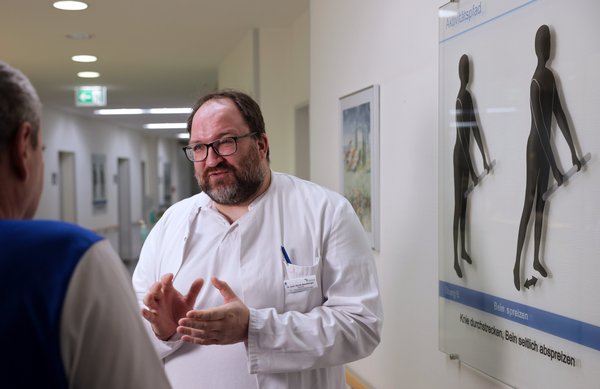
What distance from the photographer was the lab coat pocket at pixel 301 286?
1.88 meters

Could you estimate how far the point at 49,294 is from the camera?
35.5 inches

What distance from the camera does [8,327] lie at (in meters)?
0.89

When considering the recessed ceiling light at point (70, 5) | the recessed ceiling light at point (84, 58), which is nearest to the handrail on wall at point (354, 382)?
the recessed ceiling light at point (70, 5)

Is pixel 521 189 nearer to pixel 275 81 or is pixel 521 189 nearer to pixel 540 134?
pixel 540 134

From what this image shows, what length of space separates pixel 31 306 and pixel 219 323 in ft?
2.59

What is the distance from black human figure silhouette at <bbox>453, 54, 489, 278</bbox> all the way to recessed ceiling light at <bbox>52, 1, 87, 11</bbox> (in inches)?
144

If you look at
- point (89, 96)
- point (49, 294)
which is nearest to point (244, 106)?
point (49, 294)

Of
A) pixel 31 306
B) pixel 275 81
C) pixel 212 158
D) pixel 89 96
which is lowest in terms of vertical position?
pixel 31 306

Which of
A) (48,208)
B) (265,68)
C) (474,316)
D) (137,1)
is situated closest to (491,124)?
(474,316)

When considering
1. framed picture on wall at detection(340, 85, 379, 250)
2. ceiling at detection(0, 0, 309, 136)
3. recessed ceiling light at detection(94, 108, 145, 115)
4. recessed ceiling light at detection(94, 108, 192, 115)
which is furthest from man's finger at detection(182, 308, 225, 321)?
recessed ceiling light at detection(94, 108, 145, 115)

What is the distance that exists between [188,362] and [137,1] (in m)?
3.47

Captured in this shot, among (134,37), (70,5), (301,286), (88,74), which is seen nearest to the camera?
(301,286)

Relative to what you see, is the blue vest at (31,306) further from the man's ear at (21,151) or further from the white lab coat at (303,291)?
the white lab coat at (303,291)

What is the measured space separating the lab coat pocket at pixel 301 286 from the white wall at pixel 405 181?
0.48m
